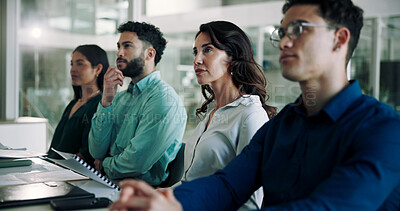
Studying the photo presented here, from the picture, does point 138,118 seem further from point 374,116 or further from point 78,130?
point 374,116

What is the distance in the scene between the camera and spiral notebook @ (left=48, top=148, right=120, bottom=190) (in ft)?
5.04

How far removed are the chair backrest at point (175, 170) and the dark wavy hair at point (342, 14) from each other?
48.1 inches

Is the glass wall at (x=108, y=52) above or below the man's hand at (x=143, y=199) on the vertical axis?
above

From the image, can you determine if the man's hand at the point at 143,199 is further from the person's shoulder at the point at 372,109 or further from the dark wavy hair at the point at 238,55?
the dark wavy hair at the point at 238,55

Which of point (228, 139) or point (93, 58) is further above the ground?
point (93, 58)

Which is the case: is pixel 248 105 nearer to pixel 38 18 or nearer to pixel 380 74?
pixel 380 74

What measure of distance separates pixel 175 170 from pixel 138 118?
468mm

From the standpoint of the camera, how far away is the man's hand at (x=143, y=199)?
946mm

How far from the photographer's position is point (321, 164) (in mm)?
1178

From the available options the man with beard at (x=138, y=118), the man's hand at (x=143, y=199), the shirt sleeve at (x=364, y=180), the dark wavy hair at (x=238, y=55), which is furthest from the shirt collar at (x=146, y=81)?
the shirt sleeve at (x=364, y=180)

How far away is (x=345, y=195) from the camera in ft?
3.20

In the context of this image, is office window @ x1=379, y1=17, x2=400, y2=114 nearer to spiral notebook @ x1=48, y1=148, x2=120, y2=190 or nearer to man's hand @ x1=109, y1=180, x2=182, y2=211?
spiral notebook @ x1=48, y1=148, x2=120, y2=190

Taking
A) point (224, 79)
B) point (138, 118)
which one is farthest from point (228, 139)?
point (138, 118)

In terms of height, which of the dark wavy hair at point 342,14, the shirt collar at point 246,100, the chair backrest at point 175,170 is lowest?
the chair backrest at point 175,170
